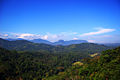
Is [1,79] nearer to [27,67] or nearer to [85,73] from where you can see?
[27,67]

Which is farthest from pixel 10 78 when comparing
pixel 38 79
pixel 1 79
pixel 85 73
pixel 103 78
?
pixel 103 78

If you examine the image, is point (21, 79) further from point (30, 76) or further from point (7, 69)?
point (7, 69)

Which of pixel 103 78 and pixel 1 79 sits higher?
pixel 103 78

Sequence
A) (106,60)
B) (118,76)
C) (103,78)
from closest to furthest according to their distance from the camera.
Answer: (118,76), (103,78), (106,60)

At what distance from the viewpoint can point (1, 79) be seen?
133750 millimetres

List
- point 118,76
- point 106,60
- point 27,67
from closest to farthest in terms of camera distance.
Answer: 1. point 118,76
2. point 106,60
3. point 27,67

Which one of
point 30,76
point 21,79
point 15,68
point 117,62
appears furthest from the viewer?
point 15,68

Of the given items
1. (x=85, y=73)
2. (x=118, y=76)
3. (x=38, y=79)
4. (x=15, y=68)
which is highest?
(x=118, y=76)

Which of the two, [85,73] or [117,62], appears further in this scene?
[85,73]

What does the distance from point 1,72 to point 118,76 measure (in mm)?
158741

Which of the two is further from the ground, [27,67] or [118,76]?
[118,76]

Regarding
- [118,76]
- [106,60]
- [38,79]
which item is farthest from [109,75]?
[38,79]

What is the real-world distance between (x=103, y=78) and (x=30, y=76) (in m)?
120

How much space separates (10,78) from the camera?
459ft
